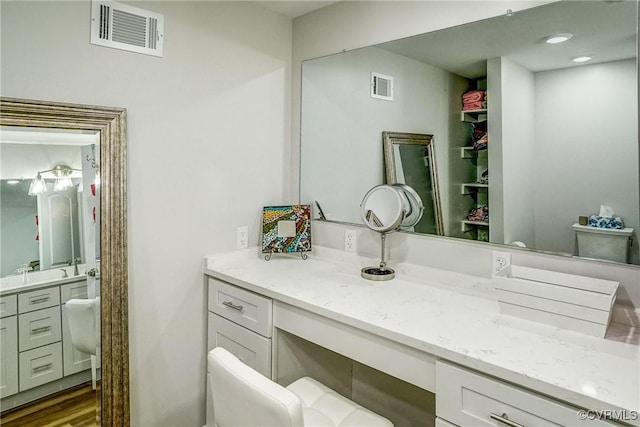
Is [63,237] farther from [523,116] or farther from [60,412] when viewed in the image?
[523,116]

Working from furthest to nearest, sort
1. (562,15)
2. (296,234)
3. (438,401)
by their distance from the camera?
(296,234) → (562,15) → (438,401)

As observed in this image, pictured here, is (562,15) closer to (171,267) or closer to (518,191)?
(518,191)

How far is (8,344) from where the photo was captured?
4.91 feet

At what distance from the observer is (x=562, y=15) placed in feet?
4.60

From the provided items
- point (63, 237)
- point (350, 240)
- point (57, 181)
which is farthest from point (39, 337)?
point (350, 240)

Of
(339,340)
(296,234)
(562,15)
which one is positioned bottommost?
(339,340)

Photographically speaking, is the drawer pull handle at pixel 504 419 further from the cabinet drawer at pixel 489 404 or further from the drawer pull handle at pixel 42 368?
the drawer pull handle at pixel 42 368

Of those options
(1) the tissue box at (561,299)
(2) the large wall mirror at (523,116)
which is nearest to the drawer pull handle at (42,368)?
(2) the large wall mirror at (523,116)

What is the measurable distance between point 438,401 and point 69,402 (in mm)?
1534

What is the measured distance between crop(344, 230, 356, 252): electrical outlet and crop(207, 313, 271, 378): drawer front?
71cm

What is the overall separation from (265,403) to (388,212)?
105cm

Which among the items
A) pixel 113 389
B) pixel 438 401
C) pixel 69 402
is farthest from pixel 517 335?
pixel 69 402

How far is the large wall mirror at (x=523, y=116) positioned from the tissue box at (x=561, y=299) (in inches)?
4.6

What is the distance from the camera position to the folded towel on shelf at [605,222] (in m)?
1.31
